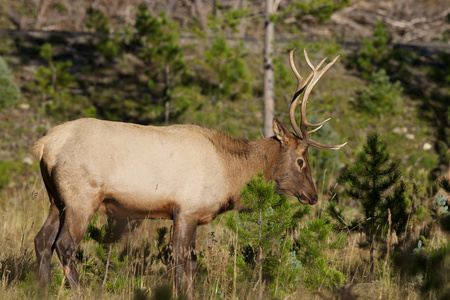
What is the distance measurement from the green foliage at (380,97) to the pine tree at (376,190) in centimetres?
900

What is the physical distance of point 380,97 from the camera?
1420 cm

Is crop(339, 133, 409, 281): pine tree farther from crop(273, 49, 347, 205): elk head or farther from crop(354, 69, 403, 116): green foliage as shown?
crop(354, 69, 403, 116): green foliage

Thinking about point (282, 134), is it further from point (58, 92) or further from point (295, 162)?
point (58, 92)

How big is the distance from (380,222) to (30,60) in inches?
507

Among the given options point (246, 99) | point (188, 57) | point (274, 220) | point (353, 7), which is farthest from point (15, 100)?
point (353, 7)

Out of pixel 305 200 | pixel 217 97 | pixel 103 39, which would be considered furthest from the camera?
pixel 103 39

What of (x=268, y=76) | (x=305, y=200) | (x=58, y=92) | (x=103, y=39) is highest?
(x=103, y=39)

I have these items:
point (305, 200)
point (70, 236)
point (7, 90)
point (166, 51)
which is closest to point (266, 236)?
point (305, 200)

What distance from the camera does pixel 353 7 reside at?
2181 centimetres

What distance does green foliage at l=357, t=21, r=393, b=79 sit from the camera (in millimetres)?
15281

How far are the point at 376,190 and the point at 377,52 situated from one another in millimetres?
11027

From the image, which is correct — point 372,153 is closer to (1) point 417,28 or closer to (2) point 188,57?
(2) point 188,57

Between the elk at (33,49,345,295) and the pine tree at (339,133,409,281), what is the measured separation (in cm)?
136

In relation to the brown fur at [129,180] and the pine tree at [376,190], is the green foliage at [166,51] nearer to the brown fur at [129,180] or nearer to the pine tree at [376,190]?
the brown fur at [129,180]
